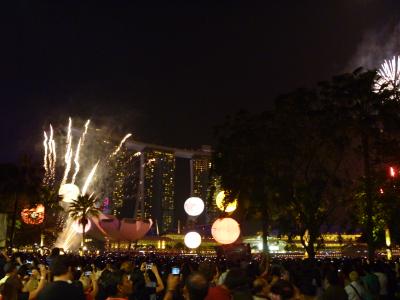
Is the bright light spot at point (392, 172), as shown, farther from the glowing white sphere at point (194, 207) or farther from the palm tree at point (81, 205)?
the palm tree at point (81, 205)

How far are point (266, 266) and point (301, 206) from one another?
13.7 meters

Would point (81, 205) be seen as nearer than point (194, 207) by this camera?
No

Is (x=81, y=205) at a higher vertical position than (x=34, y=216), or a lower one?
higher

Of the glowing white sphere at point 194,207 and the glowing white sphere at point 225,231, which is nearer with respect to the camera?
the glowing white sphere at point 225,231

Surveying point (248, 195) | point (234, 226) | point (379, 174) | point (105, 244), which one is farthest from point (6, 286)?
point (105, 244)

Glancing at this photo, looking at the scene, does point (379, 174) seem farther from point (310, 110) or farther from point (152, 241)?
point (152, 241)

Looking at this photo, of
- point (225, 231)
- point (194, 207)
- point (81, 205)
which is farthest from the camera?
point (81, 205)

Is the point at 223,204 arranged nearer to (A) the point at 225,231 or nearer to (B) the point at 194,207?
(B) the point at 194,207

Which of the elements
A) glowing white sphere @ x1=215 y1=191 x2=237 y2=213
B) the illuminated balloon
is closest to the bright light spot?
glowing white sphere @ x1=215 y1=191 x2=237 y2=213

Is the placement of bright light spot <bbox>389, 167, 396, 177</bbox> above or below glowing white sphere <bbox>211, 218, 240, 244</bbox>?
above

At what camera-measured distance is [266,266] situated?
55.7ft

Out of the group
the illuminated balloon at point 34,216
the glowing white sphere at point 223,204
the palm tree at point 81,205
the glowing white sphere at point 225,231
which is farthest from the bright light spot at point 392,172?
the palm tree at point 81,205

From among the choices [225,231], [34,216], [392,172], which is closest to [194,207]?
[225,231]

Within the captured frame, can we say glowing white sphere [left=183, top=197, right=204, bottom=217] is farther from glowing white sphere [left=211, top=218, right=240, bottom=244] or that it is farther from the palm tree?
the palm tree
